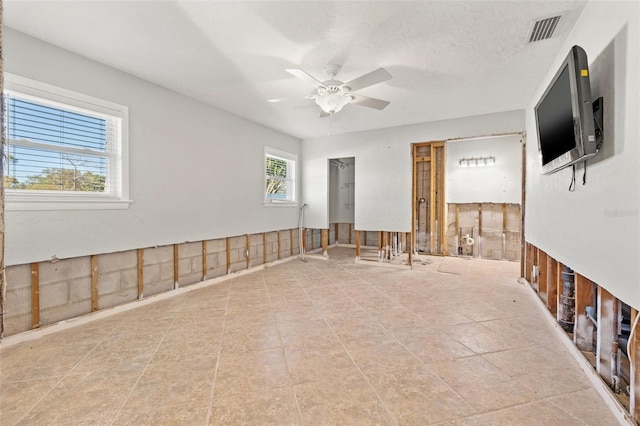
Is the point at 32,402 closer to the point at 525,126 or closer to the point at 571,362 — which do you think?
the point at 571,362

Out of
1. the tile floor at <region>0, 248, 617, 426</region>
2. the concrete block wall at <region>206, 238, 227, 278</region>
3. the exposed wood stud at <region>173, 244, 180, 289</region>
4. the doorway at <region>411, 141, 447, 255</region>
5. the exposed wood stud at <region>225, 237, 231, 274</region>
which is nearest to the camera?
the tile floor at <region>0, 248, 617, 426</region>

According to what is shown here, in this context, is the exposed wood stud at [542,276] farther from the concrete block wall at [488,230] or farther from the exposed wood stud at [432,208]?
the exposed wood stud at [432,208]

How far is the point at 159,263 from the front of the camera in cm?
381

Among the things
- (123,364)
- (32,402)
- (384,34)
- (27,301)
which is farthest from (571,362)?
(27,301)

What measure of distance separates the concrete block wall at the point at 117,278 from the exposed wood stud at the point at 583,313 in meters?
4.59

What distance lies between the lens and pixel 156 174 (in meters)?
3.69

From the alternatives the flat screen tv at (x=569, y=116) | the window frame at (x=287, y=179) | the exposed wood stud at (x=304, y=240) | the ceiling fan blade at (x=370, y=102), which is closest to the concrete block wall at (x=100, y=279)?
the window frame at (x=287, y=179)

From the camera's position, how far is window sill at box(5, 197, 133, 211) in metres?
2.60

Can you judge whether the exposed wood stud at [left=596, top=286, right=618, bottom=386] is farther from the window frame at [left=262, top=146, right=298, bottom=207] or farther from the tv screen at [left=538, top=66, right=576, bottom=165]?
the window frame at [left=262, top=146, right=298, bottom=207]

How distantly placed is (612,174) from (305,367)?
2415mm

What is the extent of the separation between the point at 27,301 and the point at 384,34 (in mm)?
4195

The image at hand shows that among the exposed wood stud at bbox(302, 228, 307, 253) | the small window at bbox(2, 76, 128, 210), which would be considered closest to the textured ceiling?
the small window at bbox(2, 76, 128, 210)

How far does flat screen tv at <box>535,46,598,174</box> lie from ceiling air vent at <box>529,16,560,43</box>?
0.63 meters

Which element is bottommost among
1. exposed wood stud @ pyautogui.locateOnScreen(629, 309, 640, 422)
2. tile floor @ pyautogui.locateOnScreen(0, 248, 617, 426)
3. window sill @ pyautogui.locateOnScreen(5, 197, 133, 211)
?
tile floor @ pyautogui.locateOnScreen(0, 248, 617, 426)
